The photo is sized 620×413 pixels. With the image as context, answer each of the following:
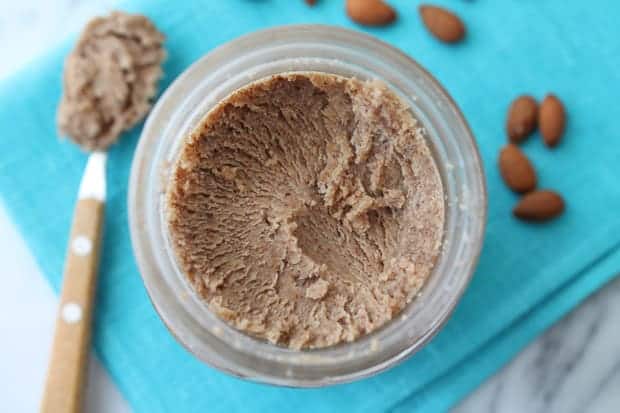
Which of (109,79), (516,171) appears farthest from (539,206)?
(109,79)

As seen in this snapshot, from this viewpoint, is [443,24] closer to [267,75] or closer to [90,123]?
[267,75]

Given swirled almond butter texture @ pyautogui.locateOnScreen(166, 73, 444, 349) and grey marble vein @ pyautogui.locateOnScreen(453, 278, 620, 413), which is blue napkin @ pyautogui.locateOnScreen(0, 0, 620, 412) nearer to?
grey marble vein @ pyautogui.locateOnScreen(453, 278, 620, 413)

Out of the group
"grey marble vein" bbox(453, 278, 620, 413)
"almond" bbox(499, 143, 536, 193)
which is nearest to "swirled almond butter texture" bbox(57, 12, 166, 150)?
"almond" bbox(499, 143, 536, 193)

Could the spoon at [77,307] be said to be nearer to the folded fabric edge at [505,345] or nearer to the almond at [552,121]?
the folded fabric edge at [505,345]

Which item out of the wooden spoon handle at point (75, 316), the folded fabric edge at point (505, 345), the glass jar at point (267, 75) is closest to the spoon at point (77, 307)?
the wooden spoon handle at point (75, 316)

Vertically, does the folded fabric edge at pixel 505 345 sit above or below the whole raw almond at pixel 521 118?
below

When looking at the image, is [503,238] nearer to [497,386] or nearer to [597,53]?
[497,386]
